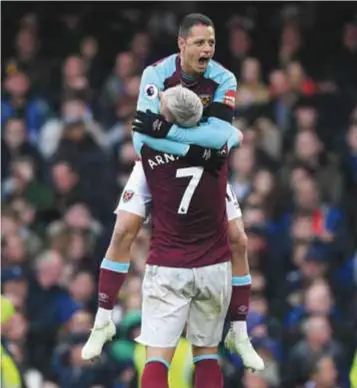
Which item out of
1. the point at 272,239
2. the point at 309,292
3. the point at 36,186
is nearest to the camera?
the point at 309,292

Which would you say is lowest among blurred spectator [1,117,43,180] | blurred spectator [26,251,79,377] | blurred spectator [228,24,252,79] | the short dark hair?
blurred spectator [26,251,79,377]

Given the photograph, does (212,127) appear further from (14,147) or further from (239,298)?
(14,147)

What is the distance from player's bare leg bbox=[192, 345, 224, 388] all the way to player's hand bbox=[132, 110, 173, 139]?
1.40 meters

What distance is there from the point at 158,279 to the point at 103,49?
29.7 ft

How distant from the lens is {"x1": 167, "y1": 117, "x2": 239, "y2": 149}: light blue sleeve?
35.3 ft

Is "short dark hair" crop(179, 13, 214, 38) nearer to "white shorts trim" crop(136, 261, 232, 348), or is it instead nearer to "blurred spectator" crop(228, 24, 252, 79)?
"white shorts trim" crop(136, 261, 232, 348)

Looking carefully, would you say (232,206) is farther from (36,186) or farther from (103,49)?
(103,49)

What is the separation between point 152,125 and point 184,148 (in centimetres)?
23

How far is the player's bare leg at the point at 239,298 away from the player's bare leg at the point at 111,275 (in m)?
0.60

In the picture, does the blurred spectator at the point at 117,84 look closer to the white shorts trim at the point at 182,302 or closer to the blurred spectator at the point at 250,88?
the blurred spectator at the point at 250,88

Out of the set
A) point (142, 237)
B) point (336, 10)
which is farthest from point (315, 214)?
point (336, 10)

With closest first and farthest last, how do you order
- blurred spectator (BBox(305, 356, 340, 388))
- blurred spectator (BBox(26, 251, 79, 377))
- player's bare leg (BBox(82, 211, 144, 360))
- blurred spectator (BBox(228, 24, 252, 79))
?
player's bare leg (BBox(82, 211, 144, 360)) < blurred spectator (BBox(305, 356, 340, 388)) < blurred spectator (BBox(26, 251, 79, 377)) < blurred spectator (BBox(228, 24, 252, 79))

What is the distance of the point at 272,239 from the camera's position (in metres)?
16.6

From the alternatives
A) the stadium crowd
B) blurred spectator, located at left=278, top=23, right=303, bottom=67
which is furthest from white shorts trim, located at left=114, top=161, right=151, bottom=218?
blurred spectator, located at left=278, top=23, right=303, bottom=67
